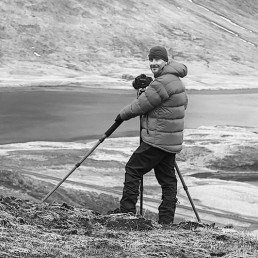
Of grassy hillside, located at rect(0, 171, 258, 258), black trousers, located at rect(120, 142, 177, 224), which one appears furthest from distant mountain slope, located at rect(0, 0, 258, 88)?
grassy hillside, located at rect(0, 171, 258, 258)

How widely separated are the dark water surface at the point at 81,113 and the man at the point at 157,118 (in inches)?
551

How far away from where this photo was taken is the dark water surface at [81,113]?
24.6m

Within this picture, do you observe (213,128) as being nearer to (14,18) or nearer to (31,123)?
(31,123)

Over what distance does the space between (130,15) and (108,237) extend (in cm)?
5803

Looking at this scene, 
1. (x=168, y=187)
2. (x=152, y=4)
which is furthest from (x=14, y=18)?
(x=168, y=187)

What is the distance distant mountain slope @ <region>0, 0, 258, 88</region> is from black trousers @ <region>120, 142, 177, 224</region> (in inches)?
1529

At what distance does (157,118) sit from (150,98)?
285mm

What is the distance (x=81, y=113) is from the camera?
98.7ft

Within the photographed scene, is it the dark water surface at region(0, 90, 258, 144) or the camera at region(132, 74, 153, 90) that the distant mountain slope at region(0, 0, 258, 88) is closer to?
the dark water surface at region(0, 90, 258, 144)

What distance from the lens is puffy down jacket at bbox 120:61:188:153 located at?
25.6 feet

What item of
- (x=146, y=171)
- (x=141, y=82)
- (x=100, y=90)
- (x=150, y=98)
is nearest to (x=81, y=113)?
(x=100, y=90)

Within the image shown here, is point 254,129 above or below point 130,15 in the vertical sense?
below

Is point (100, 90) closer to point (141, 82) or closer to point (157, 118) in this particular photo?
point (141, 82)

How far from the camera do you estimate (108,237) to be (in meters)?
6.61
